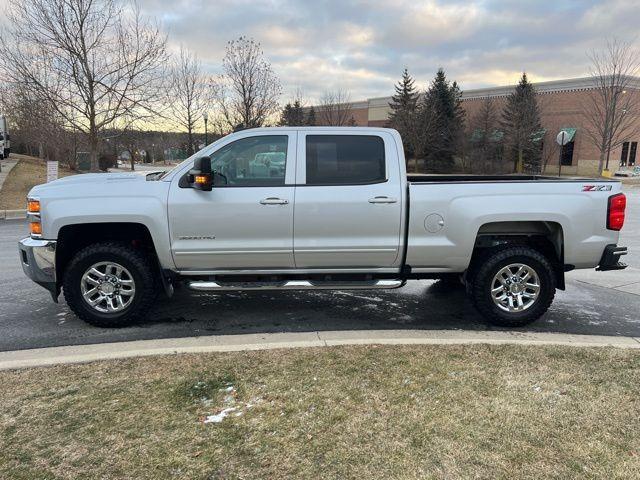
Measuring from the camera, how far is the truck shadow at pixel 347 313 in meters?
5.12

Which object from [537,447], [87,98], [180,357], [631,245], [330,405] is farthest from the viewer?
[87,98]

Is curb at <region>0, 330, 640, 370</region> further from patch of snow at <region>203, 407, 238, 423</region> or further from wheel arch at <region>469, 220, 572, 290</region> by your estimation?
patch of snow at <region>203, 407, 238, 423</region>

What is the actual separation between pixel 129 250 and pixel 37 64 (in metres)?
15.6

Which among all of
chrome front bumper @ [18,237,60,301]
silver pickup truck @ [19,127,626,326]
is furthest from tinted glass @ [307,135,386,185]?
chrome front bumper @ [18,237,60,301]

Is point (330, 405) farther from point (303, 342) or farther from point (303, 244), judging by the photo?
point (303, 244)

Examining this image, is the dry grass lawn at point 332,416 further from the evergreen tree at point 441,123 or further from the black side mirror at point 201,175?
the evergreen tree at point 441,123

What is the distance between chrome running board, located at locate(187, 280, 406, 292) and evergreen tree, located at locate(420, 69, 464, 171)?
46.2 metres

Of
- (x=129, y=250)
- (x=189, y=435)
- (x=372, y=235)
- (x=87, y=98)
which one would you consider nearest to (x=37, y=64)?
(x=87, y=98)

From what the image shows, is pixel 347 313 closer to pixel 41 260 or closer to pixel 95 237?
pixel 95 237

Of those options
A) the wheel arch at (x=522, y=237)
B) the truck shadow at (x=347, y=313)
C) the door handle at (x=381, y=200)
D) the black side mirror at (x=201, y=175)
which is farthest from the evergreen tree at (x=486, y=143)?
the black side mirror at (x=201, y=175)

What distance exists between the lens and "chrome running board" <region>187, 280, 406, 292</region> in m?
4.87

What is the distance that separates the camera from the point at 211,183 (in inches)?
185

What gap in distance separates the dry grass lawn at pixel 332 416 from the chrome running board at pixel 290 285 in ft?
2.91

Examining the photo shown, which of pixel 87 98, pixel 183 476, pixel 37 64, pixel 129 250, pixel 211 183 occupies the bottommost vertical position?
pixel 183 476
